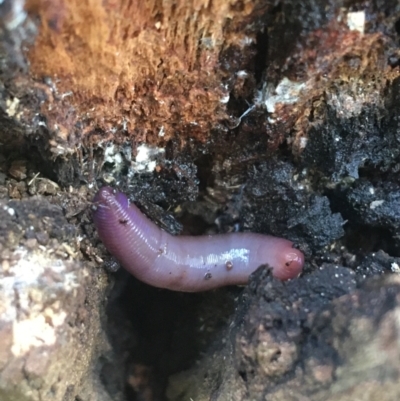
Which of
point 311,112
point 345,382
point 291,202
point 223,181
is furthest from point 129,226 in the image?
point 345,382

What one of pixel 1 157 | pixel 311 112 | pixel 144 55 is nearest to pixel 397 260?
pixel 311 112

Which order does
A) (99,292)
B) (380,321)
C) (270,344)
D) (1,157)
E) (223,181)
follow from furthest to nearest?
(223,181), (99,292), (1,157), (270,344), (380,321)

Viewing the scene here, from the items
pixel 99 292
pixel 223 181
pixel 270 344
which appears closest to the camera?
pixel 270 344

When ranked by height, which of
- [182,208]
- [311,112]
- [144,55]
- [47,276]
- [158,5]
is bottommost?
[182,208]

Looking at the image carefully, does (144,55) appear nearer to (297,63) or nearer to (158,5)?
(158,5)

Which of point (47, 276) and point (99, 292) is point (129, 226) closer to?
point (99, 292)

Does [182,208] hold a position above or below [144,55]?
below

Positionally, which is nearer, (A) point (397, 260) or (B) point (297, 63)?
(B) point (297, 63)
